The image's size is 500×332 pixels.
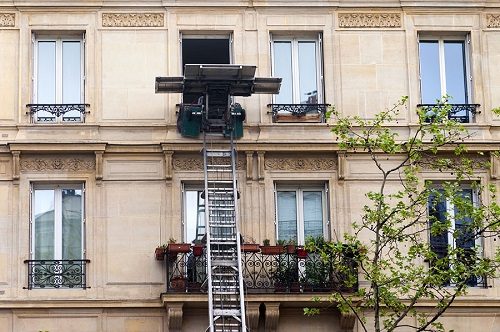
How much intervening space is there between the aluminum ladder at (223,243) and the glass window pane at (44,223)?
3.56 meters

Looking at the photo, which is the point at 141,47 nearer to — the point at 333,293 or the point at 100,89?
the point at 100,89

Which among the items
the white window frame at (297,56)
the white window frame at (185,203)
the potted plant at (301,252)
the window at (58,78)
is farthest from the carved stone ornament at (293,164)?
the window at (58,78)

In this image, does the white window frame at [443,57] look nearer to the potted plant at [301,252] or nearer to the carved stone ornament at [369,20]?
the carved stone ornament at [369,20]

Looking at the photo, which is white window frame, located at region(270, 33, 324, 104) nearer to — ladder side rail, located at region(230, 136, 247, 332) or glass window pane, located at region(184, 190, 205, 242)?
ladder side rail, located at region(230, 136, 247, 332)

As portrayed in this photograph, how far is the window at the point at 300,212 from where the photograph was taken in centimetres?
3300

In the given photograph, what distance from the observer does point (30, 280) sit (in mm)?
32062

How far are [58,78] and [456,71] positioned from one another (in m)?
9.09

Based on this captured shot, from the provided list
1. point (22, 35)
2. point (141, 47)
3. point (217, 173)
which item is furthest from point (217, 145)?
point (22, 35)

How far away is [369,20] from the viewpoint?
3406 cm

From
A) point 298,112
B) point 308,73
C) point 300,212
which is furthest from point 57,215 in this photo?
point 308,73

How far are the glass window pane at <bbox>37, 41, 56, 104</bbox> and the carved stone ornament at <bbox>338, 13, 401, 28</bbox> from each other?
6.61m

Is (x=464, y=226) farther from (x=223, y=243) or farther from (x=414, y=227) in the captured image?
(x=223, y=243)

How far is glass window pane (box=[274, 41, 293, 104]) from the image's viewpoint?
→ 1326 inches

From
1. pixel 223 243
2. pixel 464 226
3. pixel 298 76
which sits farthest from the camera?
pixel 298 76
